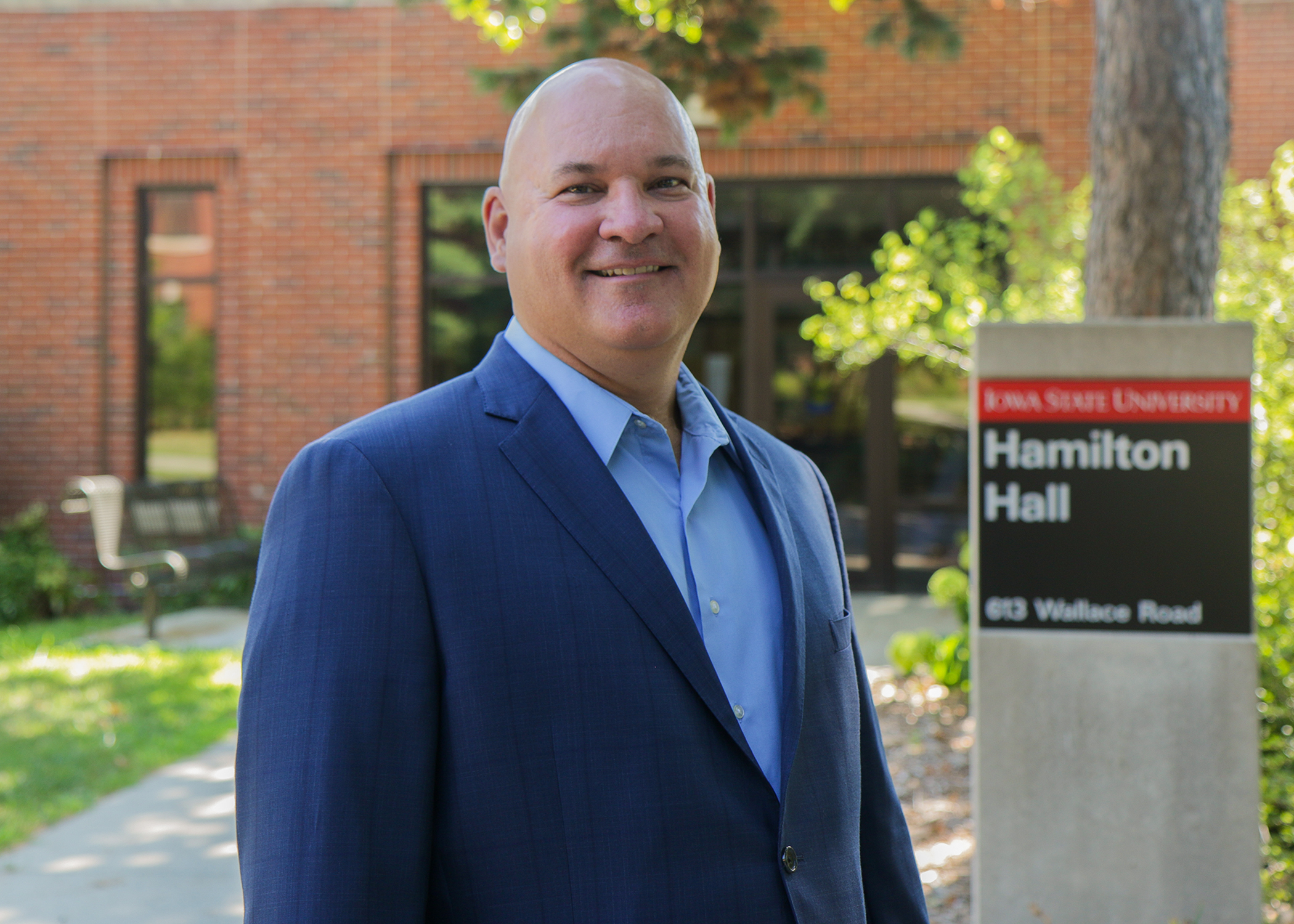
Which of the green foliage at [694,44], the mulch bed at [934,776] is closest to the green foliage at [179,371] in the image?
the green foliage at [694,44]

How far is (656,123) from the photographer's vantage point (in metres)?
1.70

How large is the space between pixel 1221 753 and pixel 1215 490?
0.78 meters

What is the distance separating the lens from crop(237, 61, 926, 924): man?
1.37 meters

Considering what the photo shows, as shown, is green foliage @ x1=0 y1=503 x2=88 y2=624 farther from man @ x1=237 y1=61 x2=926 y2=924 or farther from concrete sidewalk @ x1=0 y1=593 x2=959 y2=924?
man @ x1=237 y1=61 x2=926 y2=924

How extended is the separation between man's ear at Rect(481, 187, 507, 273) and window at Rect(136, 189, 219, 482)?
9989 millimetres

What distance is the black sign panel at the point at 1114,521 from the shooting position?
11.7ft

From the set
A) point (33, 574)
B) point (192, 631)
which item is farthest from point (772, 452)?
point (33, 574)

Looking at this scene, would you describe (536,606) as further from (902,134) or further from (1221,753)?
(902,134)

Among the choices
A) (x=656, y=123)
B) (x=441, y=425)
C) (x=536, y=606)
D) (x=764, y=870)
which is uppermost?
(x=656, y=123)

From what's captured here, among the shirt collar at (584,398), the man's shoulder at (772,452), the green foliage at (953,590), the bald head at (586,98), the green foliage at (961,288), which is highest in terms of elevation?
the green foliage at (961,288)

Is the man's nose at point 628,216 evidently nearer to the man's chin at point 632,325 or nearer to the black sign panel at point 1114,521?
the man's chin at point 632,325

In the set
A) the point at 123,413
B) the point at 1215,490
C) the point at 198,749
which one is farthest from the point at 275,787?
the point at 123,413

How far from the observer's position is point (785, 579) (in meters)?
1.75

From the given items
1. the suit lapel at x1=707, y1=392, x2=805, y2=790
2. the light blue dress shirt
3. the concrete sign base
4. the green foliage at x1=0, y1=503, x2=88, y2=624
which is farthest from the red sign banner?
the green foliage at x1=0, y1=503, x2=88, y2=624
